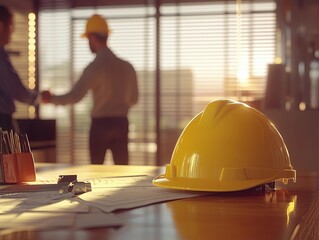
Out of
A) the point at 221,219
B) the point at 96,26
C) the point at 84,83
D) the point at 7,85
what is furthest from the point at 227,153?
the point at 96,26

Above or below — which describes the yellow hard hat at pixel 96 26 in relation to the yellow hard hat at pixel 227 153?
above

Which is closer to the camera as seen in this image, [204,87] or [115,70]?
[115,70]

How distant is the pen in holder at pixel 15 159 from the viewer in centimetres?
117

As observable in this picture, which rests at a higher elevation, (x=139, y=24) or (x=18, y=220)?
(x=139, y=24)

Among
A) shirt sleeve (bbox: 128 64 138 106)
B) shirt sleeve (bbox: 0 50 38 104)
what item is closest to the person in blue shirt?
shirt sleeve (bbox: 0 50 38 104)

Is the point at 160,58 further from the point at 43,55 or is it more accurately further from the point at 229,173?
the point at 229,173

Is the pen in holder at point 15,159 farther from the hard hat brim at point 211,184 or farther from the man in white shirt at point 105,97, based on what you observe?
the man in white shirt at point 105,97

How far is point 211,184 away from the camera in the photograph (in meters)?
1.03

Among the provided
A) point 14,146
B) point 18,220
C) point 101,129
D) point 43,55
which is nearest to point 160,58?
point 43,55

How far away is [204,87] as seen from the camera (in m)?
5.43

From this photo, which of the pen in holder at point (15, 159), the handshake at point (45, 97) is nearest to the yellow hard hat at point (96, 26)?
the handshake at point (45, 97)

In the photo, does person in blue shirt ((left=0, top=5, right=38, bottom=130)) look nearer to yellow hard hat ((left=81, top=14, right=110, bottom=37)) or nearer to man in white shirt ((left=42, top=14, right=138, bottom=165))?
man in white shirt ((left=42, top=14, right=138, bottom=165))

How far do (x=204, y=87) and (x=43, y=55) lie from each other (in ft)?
5.06

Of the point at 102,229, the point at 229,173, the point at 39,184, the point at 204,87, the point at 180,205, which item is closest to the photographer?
the point at 102,229
